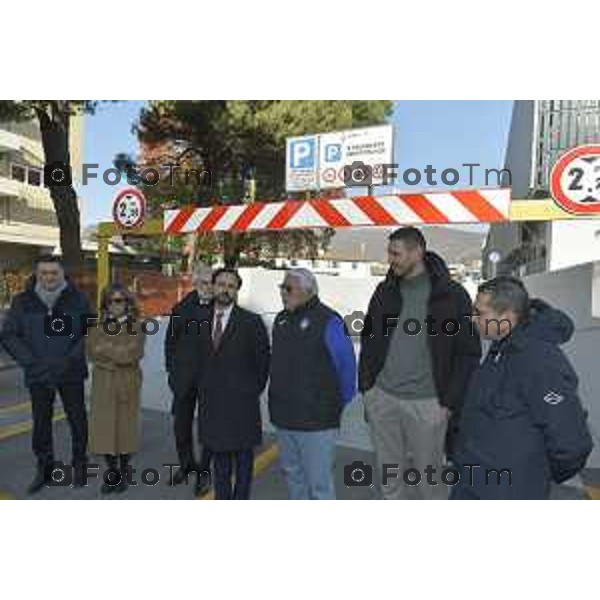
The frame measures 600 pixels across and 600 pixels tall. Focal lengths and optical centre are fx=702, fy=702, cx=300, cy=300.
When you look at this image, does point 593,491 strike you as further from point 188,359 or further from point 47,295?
point 47,295

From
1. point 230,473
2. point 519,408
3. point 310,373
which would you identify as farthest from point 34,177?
point 519,408

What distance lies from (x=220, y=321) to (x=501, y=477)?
1936 mm

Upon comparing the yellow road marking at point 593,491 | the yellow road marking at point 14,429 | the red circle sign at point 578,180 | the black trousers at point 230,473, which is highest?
the red circle sign at point 578,180

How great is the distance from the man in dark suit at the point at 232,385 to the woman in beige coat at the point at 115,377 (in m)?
0.82

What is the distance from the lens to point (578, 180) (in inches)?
199

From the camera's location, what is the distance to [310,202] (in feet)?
19.3

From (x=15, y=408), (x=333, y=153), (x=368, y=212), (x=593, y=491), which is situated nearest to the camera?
(x=593, y=491)

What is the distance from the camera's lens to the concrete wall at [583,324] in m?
5.50

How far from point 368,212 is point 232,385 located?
213cm

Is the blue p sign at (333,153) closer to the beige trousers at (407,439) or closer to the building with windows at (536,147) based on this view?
the beige trousers at (407,439)

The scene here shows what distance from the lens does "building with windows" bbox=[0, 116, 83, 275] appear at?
29.3 meters

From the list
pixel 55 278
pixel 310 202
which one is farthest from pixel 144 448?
pixel 310 202

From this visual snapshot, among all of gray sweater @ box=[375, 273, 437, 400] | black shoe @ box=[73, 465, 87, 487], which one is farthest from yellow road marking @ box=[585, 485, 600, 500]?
black shoe @ box=[73, 465, 87, 487]

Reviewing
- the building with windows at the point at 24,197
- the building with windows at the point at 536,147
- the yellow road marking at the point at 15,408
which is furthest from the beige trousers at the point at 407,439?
the building with windows at the point at 24,197
